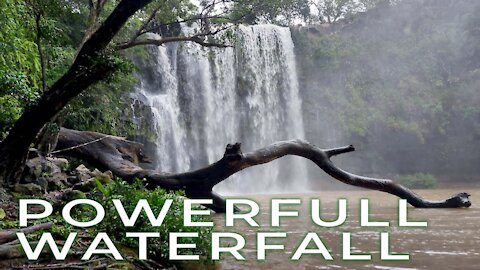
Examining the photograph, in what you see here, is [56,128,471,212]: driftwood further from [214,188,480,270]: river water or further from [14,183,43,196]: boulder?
[14,183,43,196]: boulder

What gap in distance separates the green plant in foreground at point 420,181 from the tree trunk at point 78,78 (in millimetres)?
19468

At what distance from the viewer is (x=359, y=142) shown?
25.4 meters

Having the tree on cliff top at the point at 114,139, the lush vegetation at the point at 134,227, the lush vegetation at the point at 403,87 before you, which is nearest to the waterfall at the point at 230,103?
the lush vegetation at the point at 403,87

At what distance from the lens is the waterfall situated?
760 inches

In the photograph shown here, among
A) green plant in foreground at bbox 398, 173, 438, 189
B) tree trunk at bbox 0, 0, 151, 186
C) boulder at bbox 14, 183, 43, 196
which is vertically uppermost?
tree trunk at bbox 0, 0, 151, 186

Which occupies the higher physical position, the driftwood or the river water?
the driftwood

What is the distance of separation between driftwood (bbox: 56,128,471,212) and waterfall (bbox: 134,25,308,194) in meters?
8.60

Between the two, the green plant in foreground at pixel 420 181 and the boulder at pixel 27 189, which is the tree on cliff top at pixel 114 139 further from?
the green plant in foreground at pixel 420 181

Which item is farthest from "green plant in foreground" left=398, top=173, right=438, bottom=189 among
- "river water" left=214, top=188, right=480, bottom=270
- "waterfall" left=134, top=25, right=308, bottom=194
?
"river water" left=214, top=188, right=480, bottom=270

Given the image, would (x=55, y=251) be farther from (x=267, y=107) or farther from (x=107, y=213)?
(x=267, y=107)

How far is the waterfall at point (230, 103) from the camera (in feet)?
63.4

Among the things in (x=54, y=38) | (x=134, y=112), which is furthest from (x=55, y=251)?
(x=134, y=112)

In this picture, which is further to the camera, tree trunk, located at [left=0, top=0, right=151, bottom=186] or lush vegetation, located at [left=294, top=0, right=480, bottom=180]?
lush vegetation, located at [left=294, top=0, right=480, bottom=180]

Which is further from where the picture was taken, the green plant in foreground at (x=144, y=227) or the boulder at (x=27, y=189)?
the boulder at (x=27, y=189)
